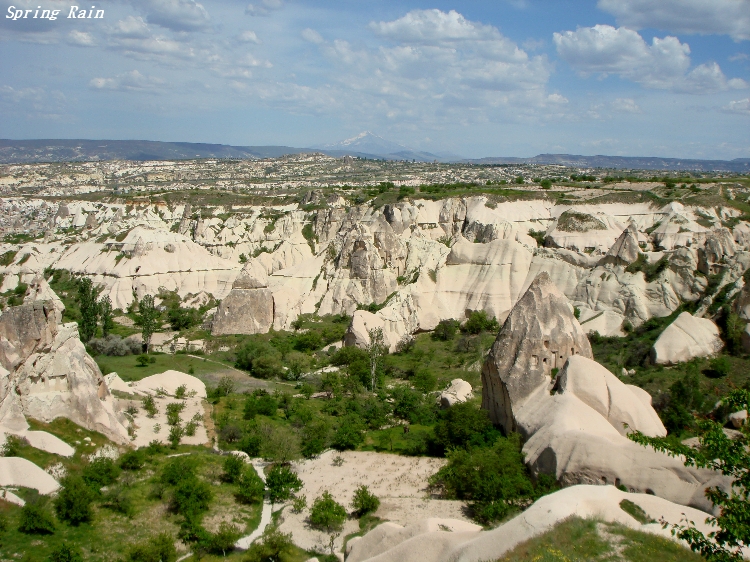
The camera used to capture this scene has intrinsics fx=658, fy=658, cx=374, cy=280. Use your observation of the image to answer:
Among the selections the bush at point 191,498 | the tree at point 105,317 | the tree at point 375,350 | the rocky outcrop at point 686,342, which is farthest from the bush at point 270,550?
the tree at point 105,317

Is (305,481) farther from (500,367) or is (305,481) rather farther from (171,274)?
(171,274)

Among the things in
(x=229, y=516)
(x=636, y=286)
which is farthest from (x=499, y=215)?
(x=229, y=516)

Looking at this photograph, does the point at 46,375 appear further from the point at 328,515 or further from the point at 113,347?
the point at 113,347

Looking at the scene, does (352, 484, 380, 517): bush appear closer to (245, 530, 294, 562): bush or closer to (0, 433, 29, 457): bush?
(245, 530, 294, 562): bush

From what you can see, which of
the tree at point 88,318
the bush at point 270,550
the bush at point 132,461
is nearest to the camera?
the bush at point 270,550

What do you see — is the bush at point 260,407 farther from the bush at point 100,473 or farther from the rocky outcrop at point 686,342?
the rocky outcrop at point 686,342
